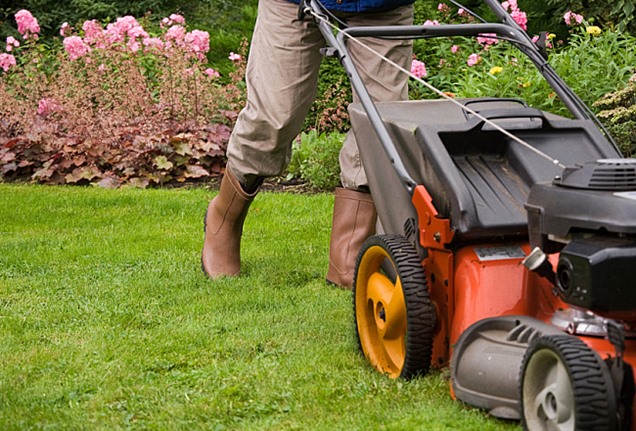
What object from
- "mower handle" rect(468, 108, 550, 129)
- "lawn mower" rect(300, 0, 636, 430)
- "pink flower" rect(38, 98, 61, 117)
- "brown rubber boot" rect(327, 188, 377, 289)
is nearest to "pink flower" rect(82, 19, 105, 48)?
"pink flower" rect(38, 98, 61, 117)

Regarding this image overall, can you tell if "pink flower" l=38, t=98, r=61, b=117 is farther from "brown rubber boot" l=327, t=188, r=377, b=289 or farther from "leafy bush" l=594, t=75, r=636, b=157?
"brown rubber boot" l=327, t=188, r=377, b=289

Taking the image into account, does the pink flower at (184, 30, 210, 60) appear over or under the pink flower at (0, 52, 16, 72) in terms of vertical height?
over

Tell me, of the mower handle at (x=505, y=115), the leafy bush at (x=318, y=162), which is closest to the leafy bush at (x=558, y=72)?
the leafy bush at (x=318, y=162)

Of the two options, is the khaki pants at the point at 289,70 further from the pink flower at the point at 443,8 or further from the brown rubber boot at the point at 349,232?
the pink flower at the point at 443,8

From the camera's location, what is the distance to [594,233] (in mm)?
2029

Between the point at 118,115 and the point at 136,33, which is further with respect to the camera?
the point at 136,33

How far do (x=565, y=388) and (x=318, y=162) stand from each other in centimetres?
403

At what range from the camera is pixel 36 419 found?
2428 mm

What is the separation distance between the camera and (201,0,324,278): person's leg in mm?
3500

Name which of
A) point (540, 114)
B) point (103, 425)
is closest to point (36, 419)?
point (103, 425)

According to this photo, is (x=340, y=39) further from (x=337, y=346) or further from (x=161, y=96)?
(x=161, y=96)

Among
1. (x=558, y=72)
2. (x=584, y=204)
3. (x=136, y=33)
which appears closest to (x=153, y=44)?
(x=136, y=33)

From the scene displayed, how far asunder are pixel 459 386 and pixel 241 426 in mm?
464

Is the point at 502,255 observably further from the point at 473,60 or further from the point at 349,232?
the point at 473,60
